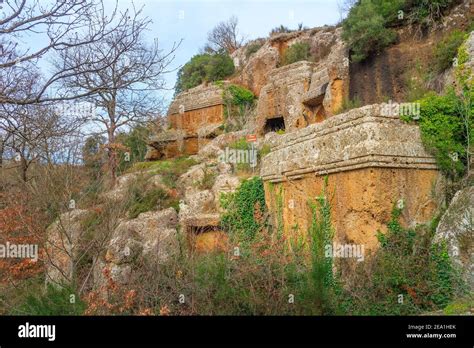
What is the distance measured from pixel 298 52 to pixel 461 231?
63.4 feet

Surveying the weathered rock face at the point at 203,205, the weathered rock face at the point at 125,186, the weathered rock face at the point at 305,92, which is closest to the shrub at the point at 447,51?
the weathered rock face at the point at 305,92

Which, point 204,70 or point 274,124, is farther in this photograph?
point 204,70

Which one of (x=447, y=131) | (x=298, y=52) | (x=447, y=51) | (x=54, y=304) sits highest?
(x=298, y=52)

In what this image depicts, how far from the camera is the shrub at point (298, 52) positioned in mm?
23555

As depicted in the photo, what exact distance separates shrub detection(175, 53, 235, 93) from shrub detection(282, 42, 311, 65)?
6.03m

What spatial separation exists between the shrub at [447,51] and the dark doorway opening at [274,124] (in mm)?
9326

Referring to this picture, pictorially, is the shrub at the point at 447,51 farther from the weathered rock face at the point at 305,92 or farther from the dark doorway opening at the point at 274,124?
the dark doorway opening at the point at 274,124

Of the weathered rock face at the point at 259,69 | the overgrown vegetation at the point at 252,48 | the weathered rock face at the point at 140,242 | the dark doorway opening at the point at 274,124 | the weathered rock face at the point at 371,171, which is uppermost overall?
the overgrown vegetation at the point at 252,48

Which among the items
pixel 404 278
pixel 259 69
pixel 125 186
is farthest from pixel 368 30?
pixel 259 69

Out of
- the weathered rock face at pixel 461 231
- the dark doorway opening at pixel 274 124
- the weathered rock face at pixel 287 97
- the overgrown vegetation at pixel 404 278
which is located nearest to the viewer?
the weathered rock face at pixel 461 231

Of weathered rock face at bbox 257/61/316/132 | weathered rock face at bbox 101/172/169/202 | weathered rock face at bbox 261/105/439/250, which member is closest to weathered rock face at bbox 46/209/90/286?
weathered rock face at bbox 101/172/169/202

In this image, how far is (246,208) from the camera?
36.1 feet

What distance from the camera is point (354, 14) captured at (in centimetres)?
1598

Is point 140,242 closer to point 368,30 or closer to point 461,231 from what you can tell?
point 461,231
